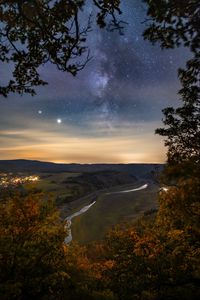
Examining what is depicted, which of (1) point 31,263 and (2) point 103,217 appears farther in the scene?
(2) point 103,217

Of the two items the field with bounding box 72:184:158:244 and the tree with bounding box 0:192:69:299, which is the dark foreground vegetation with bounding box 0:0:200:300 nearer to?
the tree with bounding box 0:192:69:299

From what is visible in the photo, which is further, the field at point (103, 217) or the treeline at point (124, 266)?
the field at point (103, 217)

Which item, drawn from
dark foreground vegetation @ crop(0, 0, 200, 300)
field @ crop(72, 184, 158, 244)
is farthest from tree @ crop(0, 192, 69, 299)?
field @ crop(72, 184, 158, 244)

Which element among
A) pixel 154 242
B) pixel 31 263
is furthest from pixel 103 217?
pixel 31 263

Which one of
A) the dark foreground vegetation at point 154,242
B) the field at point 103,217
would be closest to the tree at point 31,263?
the dark foreground vegetation at point 154,242

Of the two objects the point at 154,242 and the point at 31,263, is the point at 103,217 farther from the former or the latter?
the point at 31,263

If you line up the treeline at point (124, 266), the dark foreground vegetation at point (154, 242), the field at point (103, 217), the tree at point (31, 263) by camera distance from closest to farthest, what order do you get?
the dark foreground vegetation at point (154, 242) < the treeline at point (124, 266) < the tree at point (31, 263) < the field at point (103, 217)

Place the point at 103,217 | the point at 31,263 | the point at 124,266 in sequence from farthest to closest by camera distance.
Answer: the point at 103,217
the point at 124,266
the point at 31,263

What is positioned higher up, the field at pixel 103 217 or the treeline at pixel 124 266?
the treeline at pixel 124 266

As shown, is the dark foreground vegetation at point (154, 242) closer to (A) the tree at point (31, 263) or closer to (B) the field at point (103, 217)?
(A) the tree at point (31, 263)

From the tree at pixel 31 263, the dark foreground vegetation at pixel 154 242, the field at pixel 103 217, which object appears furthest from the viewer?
the field at pixel 103 217

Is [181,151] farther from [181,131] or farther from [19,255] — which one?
[19,255]
